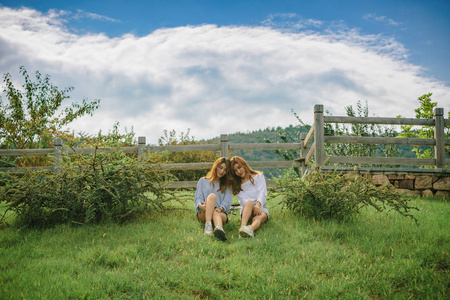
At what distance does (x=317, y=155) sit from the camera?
25.2ft

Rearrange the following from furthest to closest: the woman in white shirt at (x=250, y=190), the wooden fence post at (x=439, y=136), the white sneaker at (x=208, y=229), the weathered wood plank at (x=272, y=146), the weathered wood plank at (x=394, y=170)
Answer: the weathered wood plank at (x=272, y=146), the wooden fence post at (x=439, y=136), the weathered wood plank at (x=394, y=170), the woman in white shirt at (x=250, y=190), the white sneaker at (x=208, y=229)

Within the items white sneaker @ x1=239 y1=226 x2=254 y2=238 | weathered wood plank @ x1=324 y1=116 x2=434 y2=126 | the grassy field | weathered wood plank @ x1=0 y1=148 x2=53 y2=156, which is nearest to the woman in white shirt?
the grassy field

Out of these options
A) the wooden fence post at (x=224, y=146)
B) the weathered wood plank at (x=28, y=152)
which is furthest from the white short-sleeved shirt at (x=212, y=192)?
the weathered wood plank at (x=28, y=152)

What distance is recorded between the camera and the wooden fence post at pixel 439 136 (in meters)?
7.91

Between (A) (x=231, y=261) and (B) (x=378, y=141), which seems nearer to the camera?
(A) (x=231, y=261)

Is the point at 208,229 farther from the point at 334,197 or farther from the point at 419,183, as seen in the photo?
the point at 419,183

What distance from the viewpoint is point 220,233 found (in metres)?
4.40

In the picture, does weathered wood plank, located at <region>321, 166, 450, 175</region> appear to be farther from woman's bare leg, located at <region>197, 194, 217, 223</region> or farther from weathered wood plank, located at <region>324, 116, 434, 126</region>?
woman's bare leg, located at <region>197, 194, 217, 223</region>

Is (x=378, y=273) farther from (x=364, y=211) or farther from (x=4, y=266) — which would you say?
(x=4, y=266)

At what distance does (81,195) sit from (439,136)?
25.8 ft

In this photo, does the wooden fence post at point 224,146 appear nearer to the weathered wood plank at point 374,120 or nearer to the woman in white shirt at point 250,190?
the weathered wood plank at point 374,120

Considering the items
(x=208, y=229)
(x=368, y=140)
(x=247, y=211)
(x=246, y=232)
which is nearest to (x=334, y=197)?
(x=247, y=211)

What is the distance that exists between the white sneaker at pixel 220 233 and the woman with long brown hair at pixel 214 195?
0.43m

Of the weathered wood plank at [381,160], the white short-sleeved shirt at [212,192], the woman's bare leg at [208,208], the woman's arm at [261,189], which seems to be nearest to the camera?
the woman's bare leg at [208,208]
